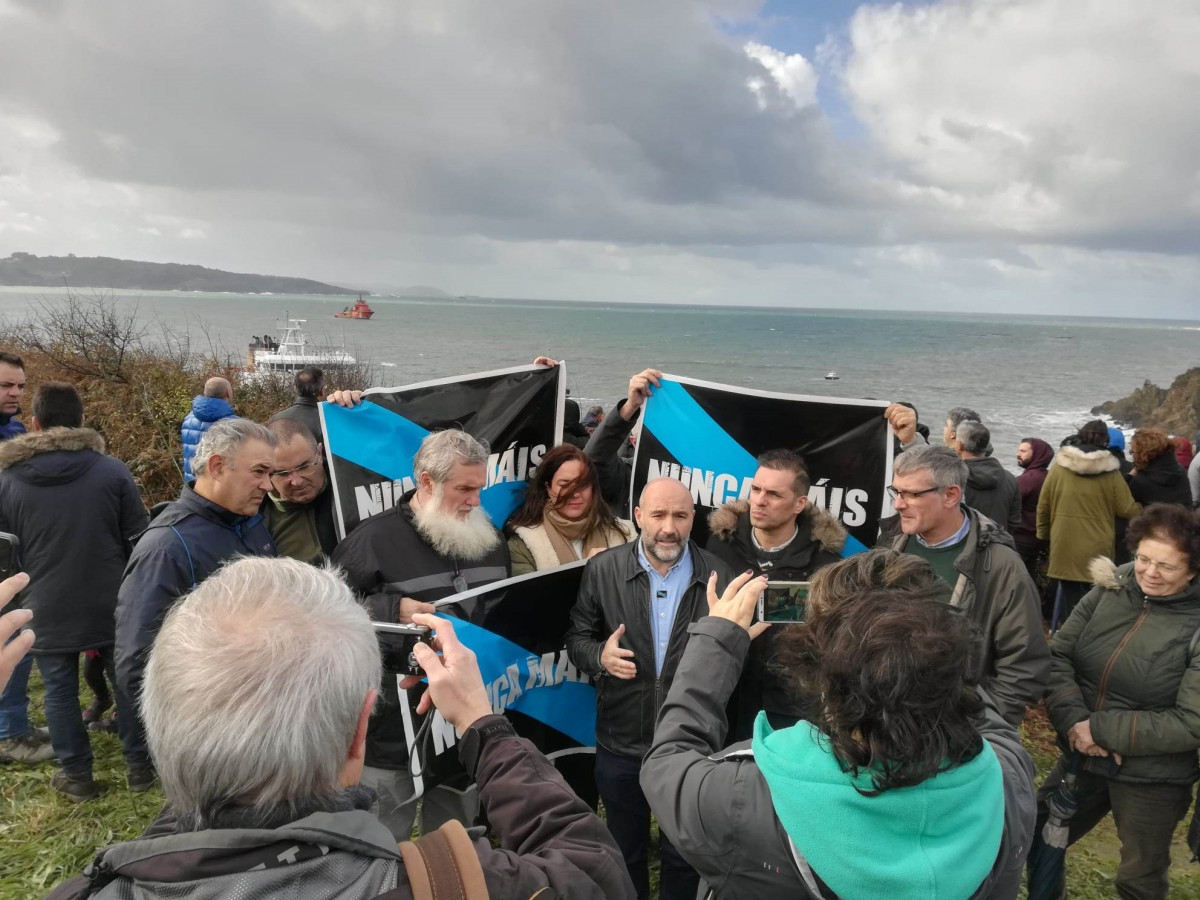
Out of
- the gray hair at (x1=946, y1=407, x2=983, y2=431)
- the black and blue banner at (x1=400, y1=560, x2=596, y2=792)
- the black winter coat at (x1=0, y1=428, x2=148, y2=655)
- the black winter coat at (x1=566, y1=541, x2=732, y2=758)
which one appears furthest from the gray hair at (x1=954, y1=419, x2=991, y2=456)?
the black winter coat at (x1=0, y1=428, x2=148, y2=655)

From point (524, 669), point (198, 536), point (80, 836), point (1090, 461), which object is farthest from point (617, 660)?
point (1090, 461)

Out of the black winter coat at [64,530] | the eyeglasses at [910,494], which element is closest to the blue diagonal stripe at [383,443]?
the black winter coat at [64,530]

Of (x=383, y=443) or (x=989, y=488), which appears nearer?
(x=383, y=443)

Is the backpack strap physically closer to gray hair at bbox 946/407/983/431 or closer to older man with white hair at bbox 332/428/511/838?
older man with white hair at bbox 332/428/511/838

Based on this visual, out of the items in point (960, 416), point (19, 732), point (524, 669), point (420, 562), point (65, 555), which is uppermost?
point (960, 416)

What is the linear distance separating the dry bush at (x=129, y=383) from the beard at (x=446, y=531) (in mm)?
7118

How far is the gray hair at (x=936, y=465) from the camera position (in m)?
3.29

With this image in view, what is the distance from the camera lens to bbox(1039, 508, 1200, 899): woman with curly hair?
315 cm

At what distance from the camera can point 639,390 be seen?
15.6 feet

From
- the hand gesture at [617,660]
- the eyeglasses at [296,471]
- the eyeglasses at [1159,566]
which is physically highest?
the eyeglasses at [1159,566]

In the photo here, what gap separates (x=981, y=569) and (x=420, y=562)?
2492mm

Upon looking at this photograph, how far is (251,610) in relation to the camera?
1.42 meters

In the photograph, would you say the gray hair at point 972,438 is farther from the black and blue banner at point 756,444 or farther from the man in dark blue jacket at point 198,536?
the man in dark blue jacket at point 198,536

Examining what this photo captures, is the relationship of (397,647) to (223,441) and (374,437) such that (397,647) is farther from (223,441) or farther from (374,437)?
(374,437)
